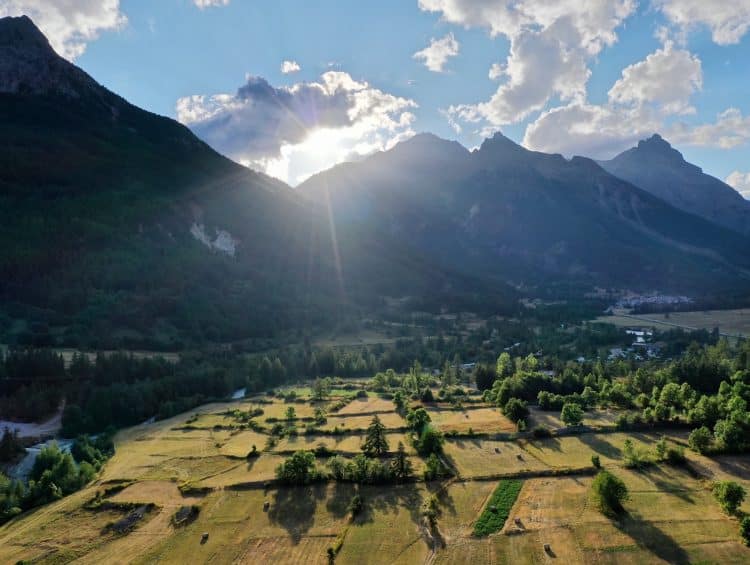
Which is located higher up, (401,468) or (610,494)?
(610,494)

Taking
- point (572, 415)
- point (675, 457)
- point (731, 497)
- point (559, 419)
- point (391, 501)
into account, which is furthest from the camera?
point (559, 419)

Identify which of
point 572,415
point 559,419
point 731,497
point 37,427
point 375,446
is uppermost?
point 731,497

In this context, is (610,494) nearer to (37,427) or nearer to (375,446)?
(375,446)

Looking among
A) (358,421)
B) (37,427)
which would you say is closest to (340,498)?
(358,421)

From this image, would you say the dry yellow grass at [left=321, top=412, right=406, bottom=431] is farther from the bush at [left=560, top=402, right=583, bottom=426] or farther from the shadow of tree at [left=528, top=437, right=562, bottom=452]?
the bush at [left=560, top=402, right=583, bottom=426]

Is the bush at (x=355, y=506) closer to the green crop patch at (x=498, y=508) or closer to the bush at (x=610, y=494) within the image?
the green crop patch at (x=498, y=508)

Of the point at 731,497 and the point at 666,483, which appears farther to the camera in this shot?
the point at 666,483

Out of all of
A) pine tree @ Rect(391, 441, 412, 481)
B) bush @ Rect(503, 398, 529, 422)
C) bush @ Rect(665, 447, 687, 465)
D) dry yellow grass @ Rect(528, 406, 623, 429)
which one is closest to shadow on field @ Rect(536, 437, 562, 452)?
dry yellow grass @ Rect(528, 406, 623, 429)

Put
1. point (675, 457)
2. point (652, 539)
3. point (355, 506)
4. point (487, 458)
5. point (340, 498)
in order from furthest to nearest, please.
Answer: point (487, 458), point (675, 457), point (340, 498), point (355, 506), point (652, 539)
